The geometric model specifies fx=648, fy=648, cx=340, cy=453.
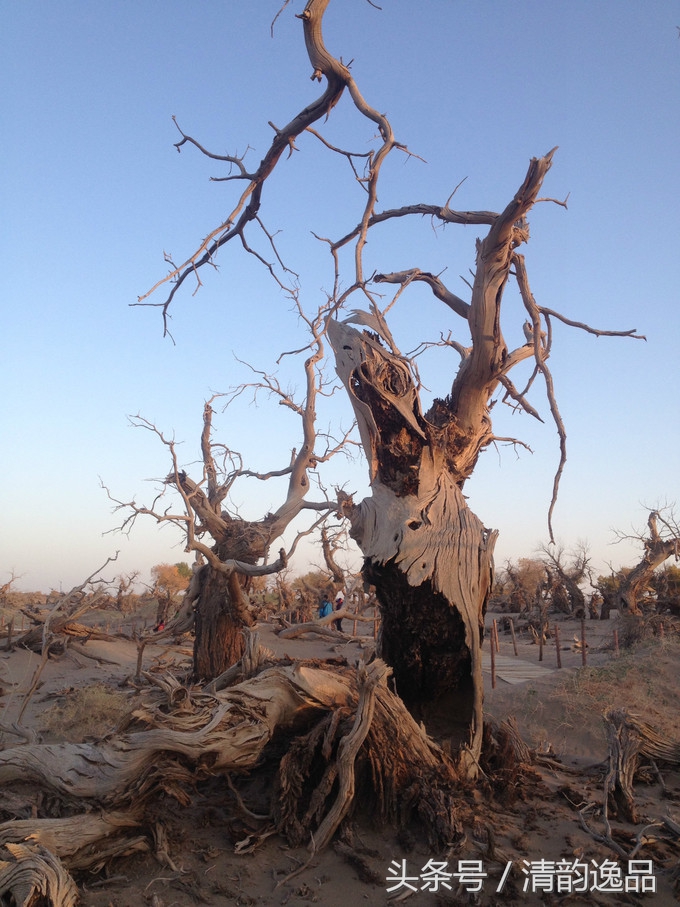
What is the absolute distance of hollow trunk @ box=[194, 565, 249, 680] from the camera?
9.59m

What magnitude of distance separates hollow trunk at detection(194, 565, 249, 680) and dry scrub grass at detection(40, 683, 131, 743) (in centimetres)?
119

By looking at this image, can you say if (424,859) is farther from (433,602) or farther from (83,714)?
(83,714)

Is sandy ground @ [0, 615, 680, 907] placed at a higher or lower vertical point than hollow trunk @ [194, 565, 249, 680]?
lower

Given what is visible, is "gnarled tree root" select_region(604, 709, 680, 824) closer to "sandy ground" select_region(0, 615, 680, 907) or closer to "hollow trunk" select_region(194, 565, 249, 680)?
"sandy ground" select_region(0, 615, 680, 907)

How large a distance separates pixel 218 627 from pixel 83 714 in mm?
2284

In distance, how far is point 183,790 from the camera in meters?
4.45

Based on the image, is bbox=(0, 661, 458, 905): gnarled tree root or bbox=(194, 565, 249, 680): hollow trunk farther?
bbox=(194, 565, 249, 680): hollow trunk

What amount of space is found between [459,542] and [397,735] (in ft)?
5.05

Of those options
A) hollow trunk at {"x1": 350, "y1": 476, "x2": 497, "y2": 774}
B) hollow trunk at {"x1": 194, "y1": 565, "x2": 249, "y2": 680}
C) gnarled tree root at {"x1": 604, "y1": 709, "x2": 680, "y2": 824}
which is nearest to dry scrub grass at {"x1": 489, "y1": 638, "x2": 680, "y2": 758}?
gnarled tree root at {"x1": 604, "y1": 709, "x2": 680, "y2": 824}

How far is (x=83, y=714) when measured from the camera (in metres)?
7.94

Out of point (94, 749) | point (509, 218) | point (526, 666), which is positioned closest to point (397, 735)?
point (94, 749)

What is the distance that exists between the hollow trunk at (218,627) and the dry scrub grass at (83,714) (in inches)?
46.8

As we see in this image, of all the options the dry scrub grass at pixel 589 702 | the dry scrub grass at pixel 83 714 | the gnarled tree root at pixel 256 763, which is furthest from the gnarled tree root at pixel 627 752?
the dry scrub grass at pixel 83 714

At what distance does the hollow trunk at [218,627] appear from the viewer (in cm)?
959
